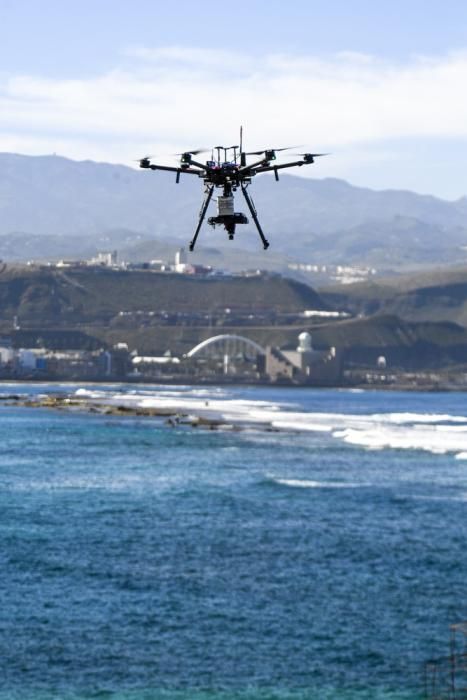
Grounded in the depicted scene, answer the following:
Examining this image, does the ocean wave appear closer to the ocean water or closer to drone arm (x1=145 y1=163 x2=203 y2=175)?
the ocean water

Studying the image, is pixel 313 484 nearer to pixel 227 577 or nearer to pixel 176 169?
pixel 227 577

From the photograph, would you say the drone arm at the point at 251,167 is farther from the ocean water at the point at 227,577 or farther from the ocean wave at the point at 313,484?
the ocean wave at the point at 313,484

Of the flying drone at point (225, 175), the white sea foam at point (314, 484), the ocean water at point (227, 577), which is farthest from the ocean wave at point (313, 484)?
the flying drone at point (225, 175)

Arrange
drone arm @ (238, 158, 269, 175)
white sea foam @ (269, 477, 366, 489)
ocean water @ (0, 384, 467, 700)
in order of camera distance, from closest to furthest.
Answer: drone arm @ (238, 158, 269, 175), ocean water @ (0, 384, 467, 700), white sea foam @ (269, 477, 366, 489)

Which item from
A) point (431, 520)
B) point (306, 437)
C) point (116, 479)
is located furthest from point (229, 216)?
point (306, 437)

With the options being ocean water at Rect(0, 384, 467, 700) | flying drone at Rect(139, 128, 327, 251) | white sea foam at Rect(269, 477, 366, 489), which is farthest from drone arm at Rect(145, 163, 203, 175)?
white sea foam at Rect(269, 477, 366, 489)

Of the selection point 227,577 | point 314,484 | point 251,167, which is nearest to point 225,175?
point 251,167

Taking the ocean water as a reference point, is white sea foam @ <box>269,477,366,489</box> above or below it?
above

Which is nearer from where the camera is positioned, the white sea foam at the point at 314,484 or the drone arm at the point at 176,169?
the drone arm at the point at 176,169
